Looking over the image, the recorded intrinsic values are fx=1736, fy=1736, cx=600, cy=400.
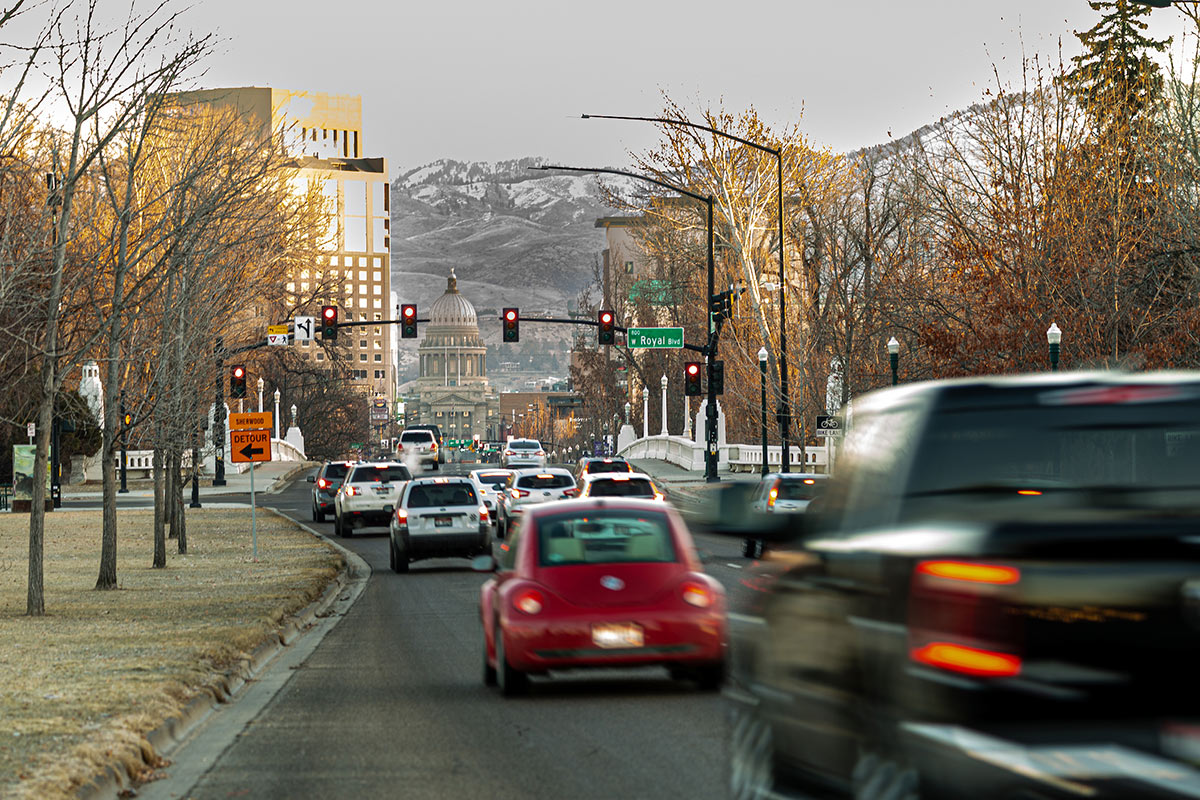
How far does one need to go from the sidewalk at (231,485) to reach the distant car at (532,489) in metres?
28.3

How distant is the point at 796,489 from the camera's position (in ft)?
111

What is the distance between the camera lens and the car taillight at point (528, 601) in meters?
14.0

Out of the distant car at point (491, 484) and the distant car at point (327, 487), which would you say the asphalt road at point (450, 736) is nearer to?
the distant car at point (491, 484)

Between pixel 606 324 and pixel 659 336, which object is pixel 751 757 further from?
pixel 659 336

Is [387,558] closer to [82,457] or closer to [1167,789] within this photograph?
[1167,789]

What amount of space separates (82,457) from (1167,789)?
260 ft

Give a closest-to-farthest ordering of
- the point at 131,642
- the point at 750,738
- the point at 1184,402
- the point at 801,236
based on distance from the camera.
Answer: the point at 1184,402 → the point at 750,738 → the point at 131,642 → the point at 801,236

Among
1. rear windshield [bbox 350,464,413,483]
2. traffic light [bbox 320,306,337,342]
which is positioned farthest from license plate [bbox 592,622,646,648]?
traffic light [bbox 320,306,337,342]

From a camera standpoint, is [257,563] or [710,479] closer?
[257,563]

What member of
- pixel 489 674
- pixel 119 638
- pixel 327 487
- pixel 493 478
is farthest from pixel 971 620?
pixel 493 478

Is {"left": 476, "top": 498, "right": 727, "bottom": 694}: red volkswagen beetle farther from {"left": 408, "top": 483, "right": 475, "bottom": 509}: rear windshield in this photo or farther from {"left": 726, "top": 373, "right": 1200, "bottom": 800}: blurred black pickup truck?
{"left": 408, "top": 483, "right": 475, "bottom": 509}: rear windshield

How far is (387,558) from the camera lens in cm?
3653

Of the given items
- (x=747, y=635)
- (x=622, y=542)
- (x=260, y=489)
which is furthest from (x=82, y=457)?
(x=747, y=635)

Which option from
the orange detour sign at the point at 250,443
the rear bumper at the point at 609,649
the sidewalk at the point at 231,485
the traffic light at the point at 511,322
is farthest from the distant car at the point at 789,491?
the sidewalk at the point at 231,485
